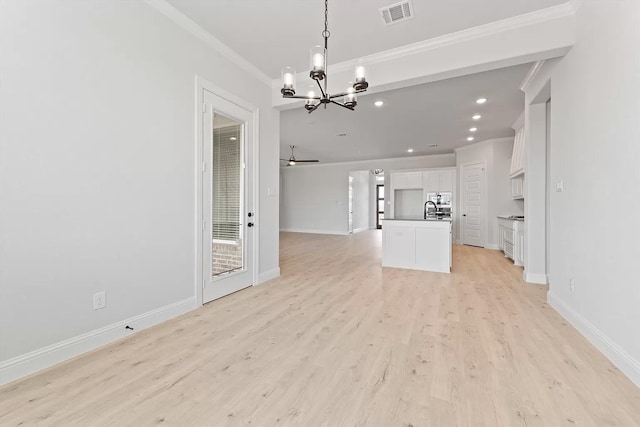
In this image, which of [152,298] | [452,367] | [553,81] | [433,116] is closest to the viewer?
[452,367]

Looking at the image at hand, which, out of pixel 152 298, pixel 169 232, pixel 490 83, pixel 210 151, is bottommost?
pixel 152 298

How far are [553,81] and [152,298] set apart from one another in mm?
4798

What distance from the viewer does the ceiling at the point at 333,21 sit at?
8.63 ft

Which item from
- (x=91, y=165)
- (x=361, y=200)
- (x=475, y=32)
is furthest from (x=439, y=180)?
(x=91, y=165)

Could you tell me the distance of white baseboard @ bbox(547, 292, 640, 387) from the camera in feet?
5.92

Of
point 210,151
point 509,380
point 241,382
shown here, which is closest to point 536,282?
point 509,380

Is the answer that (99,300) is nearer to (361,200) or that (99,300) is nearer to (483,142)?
(483,142)

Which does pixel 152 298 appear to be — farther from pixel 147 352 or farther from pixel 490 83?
pixel 490 83

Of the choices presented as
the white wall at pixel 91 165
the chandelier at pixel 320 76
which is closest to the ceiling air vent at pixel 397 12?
the chandelier at pixel 320 76

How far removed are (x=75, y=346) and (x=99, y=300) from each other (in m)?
0.33

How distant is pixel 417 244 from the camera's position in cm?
507

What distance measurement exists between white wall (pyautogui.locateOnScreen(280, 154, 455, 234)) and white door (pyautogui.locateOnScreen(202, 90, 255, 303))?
23.8 feet

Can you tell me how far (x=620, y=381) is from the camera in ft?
5.89

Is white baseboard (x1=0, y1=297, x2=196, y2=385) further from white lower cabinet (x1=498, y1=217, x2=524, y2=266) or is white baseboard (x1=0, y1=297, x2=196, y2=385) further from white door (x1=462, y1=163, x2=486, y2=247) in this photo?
white door (x1=462, y1=163, x2=486, y2=247)
